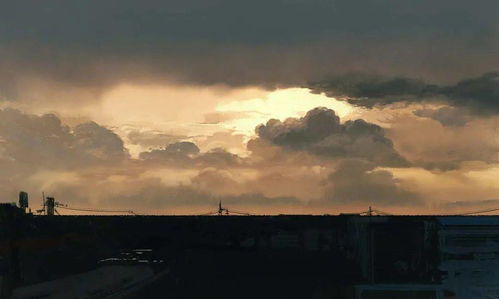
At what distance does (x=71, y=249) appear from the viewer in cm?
3045

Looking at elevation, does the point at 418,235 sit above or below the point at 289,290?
above

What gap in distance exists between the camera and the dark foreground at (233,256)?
1096 inches

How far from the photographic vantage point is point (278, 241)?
99.4 feet

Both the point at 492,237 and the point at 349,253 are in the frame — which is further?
the point at 349,253

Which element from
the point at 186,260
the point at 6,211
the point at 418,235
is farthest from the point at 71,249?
the point at 418,235

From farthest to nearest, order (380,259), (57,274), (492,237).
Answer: (57,274)
(380,259)
(492,237)

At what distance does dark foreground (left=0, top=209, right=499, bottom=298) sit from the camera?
2784 centimetres

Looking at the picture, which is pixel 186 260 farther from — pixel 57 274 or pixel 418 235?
pixel 418 235

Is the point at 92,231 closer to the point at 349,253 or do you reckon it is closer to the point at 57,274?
the point at 57,274

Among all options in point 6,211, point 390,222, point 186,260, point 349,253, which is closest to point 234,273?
point 186,260

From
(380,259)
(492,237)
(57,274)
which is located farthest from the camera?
(57,274)

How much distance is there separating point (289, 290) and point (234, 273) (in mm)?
2408

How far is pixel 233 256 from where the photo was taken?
98.3 ft

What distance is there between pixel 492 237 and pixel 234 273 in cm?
1040
